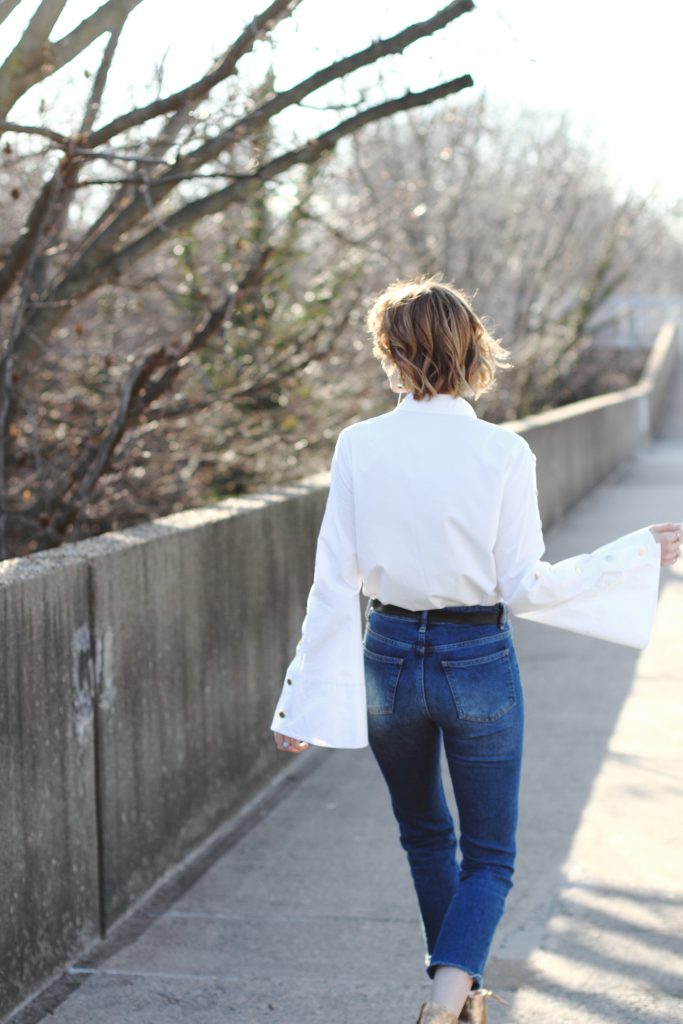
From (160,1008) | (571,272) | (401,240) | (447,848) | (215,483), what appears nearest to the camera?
(447,848)

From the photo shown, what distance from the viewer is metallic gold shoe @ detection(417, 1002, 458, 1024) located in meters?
3.25

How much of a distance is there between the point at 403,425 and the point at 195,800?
7.97ft

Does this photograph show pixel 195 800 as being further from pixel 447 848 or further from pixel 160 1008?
pixel 447 848

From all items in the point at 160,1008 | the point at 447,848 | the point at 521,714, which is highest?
the point at 521,714

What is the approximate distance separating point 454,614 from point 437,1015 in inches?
34.7

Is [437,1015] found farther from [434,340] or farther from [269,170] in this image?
[269,170]

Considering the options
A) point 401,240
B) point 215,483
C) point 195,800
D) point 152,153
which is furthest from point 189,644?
point 401,240

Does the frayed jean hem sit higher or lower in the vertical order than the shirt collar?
lower

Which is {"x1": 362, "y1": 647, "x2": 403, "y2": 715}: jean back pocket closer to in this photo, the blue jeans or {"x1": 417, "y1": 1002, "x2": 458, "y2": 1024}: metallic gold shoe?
the blue jeans

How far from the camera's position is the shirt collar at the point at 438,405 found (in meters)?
3.38

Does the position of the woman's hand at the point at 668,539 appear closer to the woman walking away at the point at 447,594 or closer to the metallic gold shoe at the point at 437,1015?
the woman walking away at the point at 447,594

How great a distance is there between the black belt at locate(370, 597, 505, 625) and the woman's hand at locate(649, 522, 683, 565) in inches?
16.2

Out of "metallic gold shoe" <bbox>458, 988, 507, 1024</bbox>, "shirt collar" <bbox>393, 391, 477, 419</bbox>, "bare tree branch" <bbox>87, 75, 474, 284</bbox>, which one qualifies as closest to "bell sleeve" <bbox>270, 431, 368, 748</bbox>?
"shirt collar" <bbox>393, 391, 477, 419</bbox>

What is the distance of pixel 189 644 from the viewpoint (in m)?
5.29
